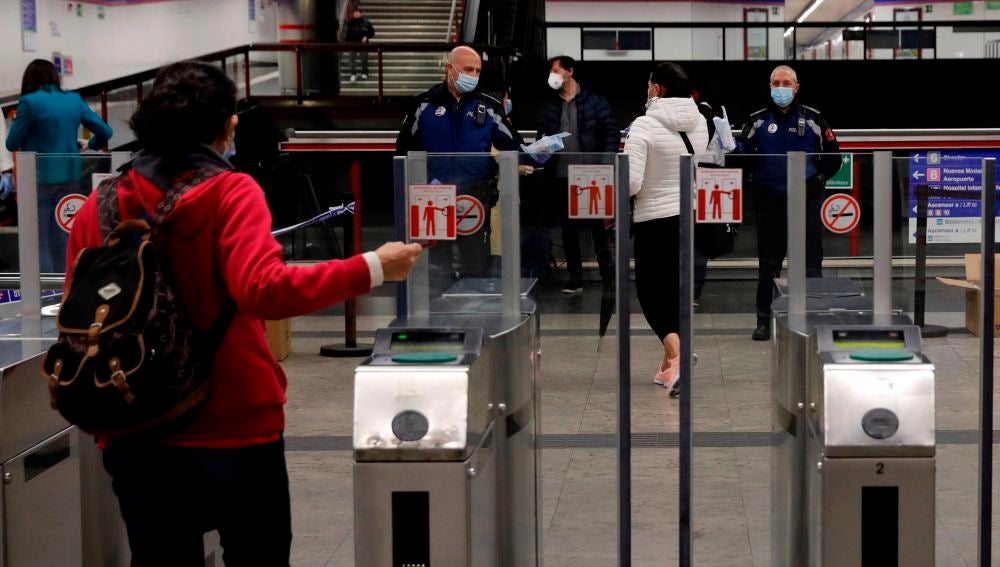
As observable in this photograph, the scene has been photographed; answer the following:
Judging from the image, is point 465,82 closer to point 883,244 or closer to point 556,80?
point 556,80

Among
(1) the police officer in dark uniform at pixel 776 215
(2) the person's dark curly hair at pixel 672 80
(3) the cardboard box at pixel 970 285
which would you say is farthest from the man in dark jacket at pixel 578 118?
(1) the police officer in dark uniform at pixel 776 215

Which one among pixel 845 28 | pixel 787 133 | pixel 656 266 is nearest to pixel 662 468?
pixel 656 266

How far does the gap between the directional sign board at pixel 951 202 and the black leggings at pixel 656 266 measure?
5.35ft

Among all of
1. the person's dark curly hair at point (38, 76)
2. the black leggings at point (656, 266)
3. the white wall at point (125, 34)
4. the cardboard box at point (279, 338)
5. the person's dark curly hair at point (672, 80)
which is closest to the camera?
the black leggings at point (656, 266)

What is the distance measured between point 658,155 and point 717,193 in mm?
2313

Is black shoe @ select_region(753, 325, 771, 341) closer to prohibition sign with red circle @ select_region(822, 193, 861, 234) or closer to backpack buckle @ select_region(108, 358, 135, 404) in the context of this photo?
prohibition sign with red circle @ select_region(822, 193, 861, 234)

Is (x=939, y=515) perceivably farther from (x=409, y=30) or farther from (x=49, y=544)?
(x=409, y=30)

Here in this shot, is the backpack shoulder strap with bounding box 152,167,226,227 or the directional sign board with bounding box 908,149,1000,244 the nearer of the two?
the backpack shoulder strap with bounding box 152,167,226,227

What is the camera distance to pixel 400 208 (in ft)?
11.3

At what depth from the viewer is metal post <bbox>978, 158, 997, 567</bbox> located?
3.45 m

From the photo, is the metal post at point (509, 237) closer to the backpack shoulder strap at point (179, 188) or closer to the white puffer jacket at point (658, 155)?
the backpack shoulder strap at point (179, 188)

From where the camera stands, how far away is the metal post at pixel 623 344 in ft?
11.4

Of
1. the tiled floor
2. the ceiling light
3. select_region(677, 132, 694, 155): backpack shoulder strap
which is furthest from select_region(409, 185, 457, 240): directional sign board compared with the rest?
the ceiling light

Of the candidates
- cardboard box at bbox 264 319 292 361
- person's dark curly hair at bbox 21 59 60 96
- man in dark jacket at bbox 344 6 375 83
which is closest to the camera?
cardboard box at bbox 264 319 292 361
